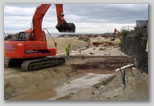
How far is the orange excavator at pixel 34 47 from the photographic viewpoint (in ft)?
26.8

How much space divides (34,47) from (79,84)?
6.05 ft

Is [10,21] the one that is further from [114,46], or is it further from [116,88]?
[114,46]

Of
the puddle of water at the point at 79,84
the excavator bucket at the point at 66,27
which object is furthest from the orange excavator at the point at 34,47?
the puddle of water at the point at 79,84

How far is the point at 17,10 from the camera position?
6.82 m

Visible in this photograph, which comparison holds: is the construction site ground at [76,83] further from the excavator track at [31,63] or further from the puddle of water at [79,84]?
the excavator track at [31,63]

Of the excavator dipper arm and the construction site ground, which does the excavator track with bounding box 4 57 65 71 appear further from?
the excavator dipper arm

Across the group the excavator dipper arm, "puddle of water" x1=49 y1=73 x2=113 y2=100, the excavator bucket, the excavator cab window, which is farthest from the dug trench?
the excavator bucket

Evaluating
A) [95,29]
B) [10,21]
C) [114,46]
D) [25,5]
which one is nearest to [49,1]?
[25,5]

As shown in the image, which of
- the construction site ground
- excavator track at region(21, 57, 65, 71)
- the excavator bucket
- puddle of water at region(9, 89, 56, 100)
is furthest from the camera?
excavator track at region(21, 57, 65, 71)

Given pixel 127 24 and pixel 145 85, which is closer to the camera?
pixel 145 85

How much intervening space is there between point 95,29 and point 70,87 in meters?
1.92

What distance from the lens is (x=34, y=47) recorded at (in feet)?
29.3

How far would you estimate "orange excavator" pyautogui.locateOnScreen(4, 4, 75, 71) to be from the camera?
8.16 meters

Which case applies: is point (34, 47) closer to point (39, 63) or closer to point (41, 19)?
point (39, 63)
